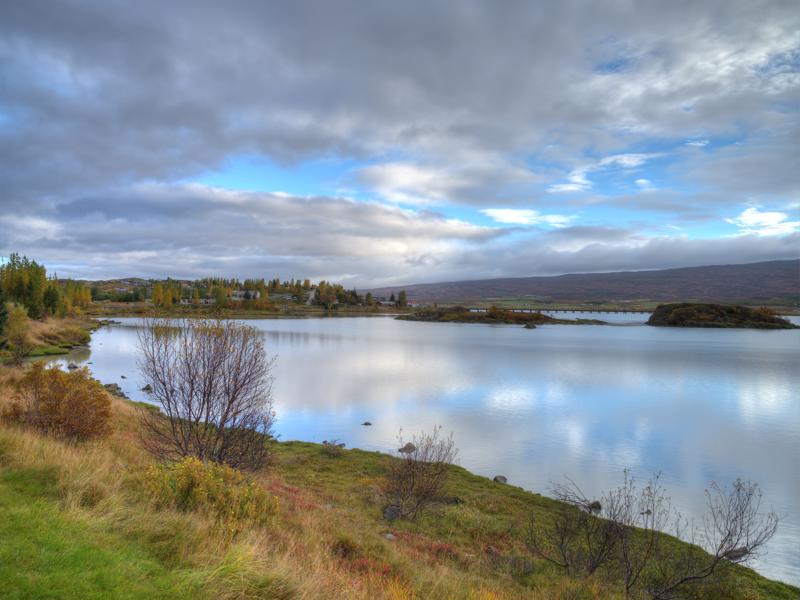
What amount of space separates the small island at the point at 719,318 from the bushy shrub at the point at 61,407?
13489cm

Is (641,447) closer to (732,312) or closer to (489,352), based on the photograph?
(489,352)

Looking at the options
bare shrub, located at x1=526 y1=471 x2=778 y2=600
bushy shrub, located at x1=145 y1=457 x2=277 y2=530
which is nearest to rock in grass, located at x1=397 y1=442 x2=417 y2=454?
bare shrub, located at x1=526 y1=471 x2=778 y2=600

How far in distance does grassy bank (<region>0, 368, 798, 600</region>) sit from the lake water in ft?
21.6

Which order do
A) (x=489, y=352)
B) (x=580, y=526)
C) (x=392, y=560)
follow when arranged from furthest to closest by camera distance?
(x=489, y=352) < (x=580, y=526) < (x=392, y=560)

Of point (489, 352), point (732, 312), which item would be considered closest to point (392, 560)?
point (489, 352)

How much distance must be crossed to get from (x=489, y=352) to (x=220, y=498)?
5749cm

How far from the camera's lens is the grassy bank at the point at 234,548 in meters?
5.16

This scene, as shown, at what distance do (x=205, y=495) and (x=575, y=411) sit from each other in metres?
27.1

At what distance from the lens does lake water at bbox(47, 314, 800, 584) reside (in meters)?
19.8

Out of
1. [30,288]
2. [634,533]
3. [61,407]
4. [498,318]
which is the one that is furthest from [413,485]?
[498,318]

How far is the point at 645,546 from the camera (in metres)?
12.9

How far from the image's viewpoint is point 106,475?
864 centimetres

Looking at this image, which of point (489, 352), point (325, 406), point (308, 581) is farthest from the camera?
point (489, 352)

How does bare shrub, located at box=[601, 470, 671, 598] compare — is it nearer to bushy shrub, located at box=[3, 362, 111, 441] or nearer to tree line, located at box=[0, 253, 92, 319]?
bushy shrub, located at box=[3, 362, 111, 441]
